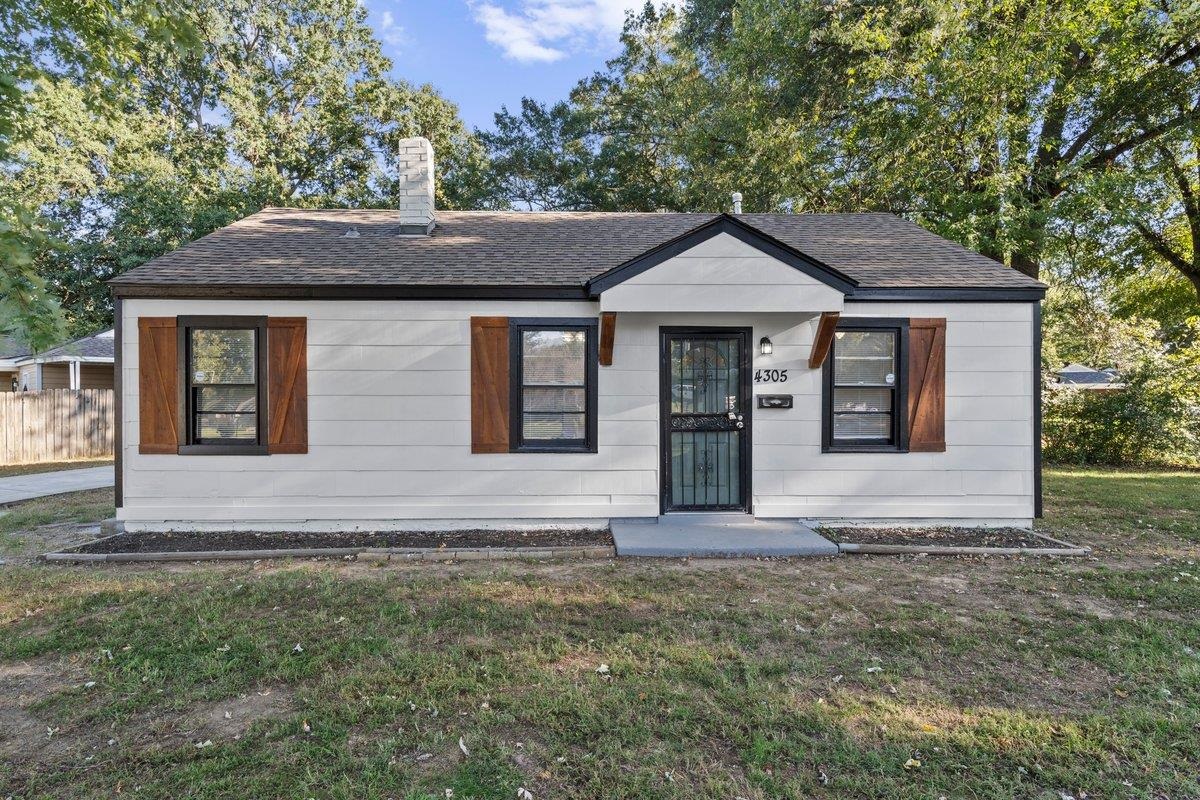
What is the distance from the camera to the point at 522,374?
21.3ft

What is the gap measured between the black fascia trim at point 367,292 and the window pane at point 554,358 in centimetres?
45

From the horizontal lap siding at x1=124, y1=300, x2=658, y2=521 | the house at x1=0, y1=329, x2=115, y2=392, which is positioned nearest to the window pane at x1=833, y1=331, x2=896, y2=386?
the horizontal lap siding at x1=124, y1=300, x2=658, y2=521

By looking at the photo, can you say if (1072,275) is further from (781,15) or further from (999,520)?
(999,520)

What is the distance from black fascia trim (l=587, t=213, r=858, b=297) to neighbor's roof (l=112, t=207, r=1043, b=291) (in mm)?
151

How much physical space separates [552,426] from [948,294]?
15.7 ft

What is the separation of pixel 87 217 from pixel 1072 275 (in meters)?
25.3

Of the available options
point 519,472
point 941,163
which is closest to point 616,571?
point 519,472

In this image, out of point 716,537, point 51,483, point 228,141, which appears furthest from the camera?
point 228,141

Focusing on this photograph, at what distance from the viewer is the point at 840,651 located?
3600mm

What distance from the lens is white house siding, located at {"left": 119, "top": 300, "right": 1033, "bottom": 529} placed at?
629 cm

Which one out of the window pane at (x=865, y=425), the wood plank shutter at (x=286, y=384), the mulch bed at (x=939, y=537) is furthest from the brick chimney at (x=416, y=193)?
the mulch bed at (x=939, y=537)

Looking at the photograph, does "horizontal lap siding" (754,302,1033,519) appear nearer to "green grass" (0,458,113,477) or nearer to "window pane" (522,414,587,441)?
"window pane" (522,414,587,441)

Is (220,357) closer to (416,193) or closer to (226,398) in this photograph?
(226,398)

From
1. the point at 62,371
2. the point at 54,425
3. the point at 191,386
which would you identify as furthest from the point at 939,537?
the point at 62,371
